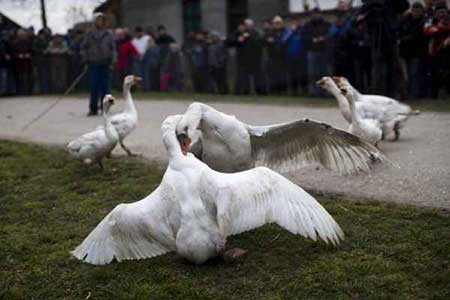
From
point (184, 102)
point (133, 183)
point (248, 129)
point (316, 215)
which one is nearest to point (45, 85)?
point (184, 102)

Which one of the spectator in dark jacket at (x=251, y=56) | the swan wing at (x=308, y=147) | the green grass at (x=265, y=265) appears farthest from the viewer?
the spectator in dark jacket at (x=251, y=56)

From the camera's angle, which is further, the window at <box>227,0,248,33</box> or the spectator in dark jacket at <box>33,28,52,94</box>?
the window at <box>227,0,248,33</box>

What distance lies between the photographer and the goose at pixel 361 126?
29.1 feet

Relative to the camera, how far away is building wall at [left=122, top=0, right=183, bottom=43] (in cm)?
2909

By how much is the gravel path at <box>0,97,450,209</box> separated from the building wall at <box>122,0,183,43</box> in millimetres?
10368

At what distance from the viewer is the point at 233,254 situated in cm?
532

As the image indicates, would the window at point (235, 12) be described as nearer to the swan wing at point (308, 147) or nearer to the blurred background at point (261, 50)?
the blurred background at point (261, 50)

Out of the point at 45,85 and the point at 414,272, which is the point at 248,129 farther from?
the point at 45,85

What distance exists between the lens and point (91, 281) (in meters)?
5.20

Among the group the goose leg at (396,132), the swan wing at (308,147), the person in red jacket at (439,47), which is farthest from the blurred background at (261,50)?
the swan wing at (308,147)

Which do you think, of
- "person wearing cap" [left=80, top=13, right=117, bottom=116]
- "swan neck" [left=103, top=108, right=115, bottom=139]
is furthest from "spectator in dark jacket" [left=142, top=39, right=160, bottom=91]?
"swan neck" [left=103, top=108, right=115, bottom=139]

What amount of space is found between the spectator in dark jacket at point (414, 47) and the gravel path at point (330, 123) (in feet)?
7.63

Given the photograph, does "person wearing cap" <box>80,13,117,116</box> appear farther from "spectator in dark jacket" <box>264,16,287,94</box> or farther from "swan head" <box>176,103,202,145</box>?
"swan head" <box>176,103,202,145</box>

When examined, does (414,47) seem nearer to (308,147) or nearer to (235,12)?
(308,147)
